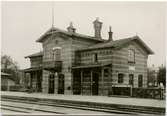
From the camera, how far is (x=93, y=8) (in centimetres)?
1390

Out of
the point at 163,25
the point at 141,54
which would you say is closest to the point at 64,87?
the point at 141,54

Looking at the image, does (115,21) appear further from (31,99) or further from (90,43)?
(90,43)

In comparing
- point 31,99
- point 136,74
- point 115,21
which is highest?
point 115,21

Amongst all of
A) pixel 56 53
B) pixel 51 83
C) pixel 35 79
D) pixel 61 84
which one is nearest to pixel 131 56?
pixel 61 84

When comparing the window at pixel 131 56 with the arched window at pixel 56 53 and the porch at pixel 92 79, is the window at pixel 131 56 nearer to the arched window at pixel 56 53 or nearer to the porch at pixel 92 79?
the porch at pixel 92 79

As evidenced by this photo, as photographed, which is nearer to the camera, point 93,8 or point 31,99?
point 93,8

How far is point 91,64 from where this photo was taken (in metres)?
27.7

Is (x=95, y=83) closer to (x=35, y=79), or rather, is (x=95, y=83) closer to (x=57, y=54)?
(x=57, y=54)

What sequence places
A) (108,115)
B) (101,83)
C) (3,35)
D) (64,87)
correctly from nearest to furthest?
(108,115) → (3,35) → (101,83) → (64,87)

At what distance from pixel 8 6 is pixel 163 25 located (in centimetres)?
570

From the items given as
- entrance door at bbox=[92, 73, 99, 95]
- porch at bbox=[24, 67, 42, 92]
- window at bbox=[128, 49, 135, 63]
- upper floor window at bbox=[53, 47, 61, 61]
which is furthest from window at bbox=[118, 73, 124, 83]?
Answer: porch at bbox=[24, 67, 42, 92]

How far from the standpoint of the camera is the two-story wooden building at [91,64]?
26750 millimetres

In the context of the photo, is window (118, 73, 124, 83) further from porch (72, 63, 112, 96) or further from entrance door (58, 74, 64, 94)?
entrance door (58, 74, 64, 94)

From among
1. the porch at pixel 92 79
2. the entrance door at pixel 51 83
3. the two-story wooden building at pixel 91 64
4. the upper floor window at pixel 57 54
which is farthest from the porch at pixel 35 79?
the porch at pixel 92 79
